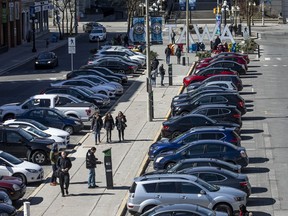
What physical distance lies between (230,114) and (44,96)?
9.83m

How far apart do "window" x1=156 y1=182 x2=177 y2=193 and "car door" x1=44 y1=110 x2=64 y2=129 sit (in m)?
14.5

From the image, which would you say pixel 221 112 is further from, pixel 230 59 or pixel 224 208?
pixel 230 59

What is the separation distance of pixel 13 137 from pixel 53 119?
5762 millimetres

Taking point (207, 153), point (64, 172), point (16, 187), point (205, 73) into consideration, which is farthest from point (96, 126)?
point (205, 73)

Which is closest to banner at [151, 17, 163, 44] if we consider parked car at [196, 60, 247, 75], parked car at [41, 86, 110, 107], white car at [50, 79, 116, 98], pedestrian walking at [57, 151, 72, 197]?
parked car at [196, 60, 247, 75]

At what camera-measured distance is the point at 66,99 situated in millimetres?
44688

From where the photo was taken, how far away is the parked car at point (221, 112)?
127 ft

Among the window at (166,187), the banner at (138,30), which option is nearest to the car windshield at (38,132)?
the window at (166,187)

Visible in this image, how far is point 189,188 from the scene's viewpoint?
2612 cm

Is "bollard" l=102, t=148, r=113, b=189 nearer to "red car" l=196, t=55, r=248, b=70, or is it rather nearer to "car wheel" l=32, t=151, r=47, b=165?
"car wheel" l=32, t=151, r=47, b=165

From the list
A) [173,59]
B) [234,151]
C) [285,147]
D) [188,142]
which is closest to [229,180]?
[234,151]

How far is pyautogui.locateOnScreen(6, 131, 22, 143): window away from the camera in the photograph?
3466cm

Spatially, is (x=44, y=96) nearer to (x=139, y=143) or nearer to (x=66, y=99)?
(x=66, y=99)

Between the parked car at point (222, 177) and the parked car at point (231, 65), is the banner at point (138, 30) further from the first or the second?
the parked car at point (222, 177)
